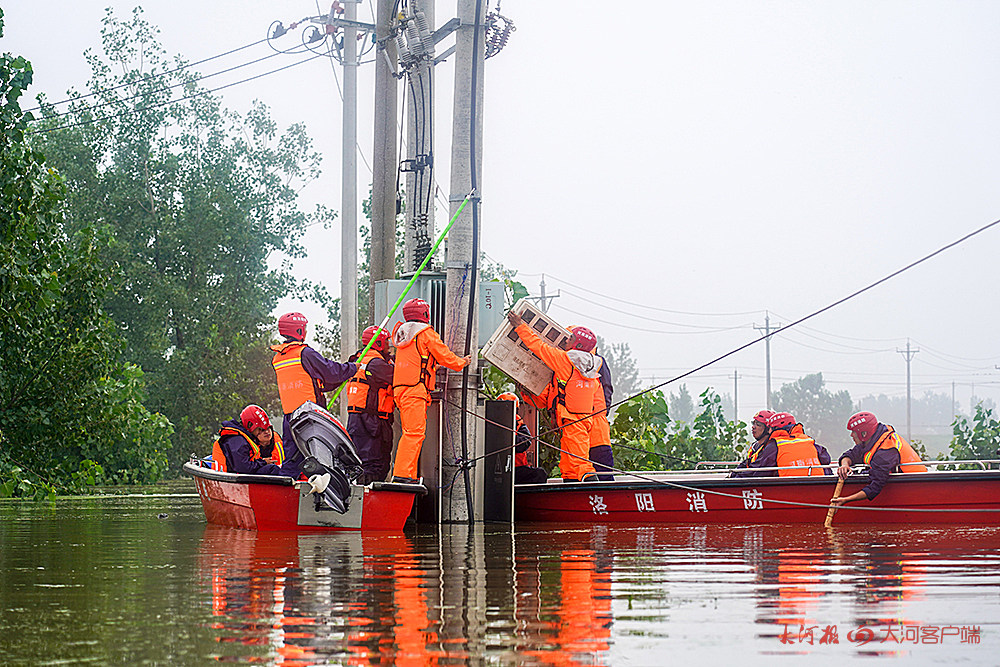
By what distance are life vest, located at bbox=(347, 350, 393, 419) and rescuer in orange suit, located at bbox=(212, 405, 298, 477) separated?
3.79 feet

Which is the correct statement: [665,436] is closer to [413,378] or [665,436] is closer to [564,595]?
[413,378]

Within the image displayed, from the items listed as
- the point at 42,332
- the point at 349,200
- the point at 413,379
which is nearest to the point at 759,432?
the point at 413,379

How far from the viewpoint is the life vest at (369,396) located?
14.4m

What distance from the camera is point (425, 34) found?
50.0 feet

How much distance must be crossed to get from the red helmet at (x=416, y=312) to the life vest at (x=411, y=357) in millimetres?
107

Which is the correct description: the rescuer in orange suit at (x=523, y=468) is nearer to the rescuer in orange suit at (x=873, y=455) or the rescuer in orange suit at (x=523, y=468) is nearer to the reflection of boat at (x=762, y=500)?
the reflection of boat at (x=762, y=500)

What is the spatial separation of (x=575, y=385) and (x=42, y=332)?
741 cm

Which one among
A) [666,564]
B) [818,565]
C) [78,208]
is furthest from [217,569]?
[78,208]

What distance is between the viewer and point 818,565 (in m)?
8.42

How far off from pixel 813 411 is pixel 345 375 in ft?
347

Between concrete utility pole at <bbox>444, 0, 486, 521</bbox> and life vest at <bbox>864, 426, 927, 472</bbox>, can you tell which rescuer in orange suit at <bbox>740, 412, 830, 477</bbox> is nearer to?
life vest at <bbox>864, 426, 927, 472</bbox>

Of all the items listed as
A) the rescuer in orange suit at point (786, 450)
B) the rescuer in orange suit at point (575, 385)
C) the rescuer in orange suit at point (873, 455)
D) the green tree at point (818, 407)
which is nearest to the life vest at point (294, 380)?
the rescuer in orange suit at point (575, 385)

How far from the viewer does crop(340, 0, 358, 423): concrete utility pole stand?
1869 centimetres

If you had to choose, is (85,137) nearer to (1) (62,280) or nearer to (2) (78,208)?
(2) (78,208)
